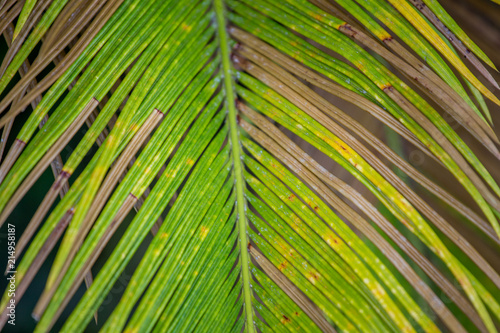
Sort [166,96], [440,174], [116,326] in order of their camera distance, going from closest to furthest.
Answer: [116,326]
[166,96]
[440,174]

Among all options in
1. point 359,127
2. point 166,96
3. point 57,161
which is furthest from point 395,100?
point 57,161

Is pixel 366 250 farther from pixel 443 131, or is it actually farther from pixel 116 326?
pixel 116 326

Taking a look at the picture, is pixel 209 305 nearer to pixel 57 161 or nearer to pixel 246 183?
pixel 246 183

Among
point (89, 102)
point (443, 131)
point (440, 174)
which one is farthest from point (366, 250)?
point (89, 102)

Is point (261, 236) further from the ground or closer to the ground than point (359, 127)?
closer to the ground

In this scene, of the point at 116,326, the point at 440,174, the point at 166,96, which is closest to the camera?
the point at 116,326

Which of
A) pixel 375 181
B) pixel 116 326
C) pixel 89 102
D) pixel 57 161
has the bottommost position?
pixel 116 326

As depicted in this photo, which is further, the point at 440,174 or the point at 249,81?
the point at 440,174
